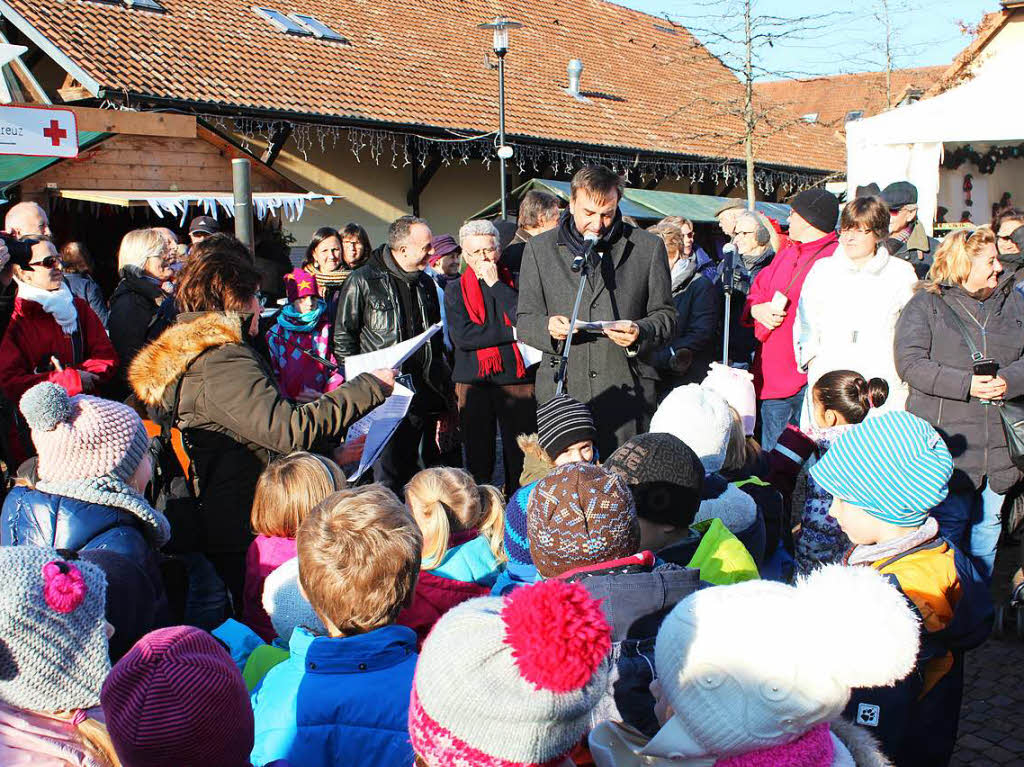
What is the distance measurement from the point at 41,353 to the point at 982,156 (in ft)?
40.6

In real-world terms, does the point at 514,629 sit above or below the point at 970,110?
below

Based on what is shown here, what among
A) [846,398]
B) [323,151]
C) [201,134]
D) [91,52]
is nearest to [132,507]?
[846,398]

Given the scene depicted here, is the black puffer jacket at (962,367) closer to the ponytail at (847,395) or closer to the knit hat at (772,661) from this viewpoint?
the ponytail at (847,395)

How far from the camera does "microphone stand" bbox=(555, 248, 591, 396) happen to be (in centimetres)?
407

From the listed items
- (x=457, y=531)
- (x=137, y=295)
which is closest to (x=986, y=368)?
(x=457, y=531)

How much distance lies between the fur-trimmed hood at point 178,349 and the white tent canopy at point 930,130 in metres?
8.11

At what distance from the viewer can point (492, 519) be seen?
11.3ft

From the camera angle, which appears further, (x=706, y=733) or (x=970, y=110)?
(x=970, y=110)

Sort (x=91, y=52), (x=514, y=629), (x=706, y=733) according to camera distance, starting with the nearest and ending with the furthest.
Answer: (x=514, y=629) < (x=706, y=733) < (x=91, y=52)

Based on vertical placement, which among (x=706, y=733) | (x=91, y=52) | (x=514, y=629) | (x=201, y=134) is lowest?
(x=706, y=733)

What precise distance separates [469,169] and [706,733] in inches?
665

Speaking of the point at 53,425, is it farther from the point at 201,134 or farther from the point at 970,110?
the point at 970,110

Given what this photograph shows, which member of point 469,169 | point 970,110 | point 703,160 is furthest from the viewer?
point 703,160

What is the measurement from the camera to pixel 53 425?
2713mm
